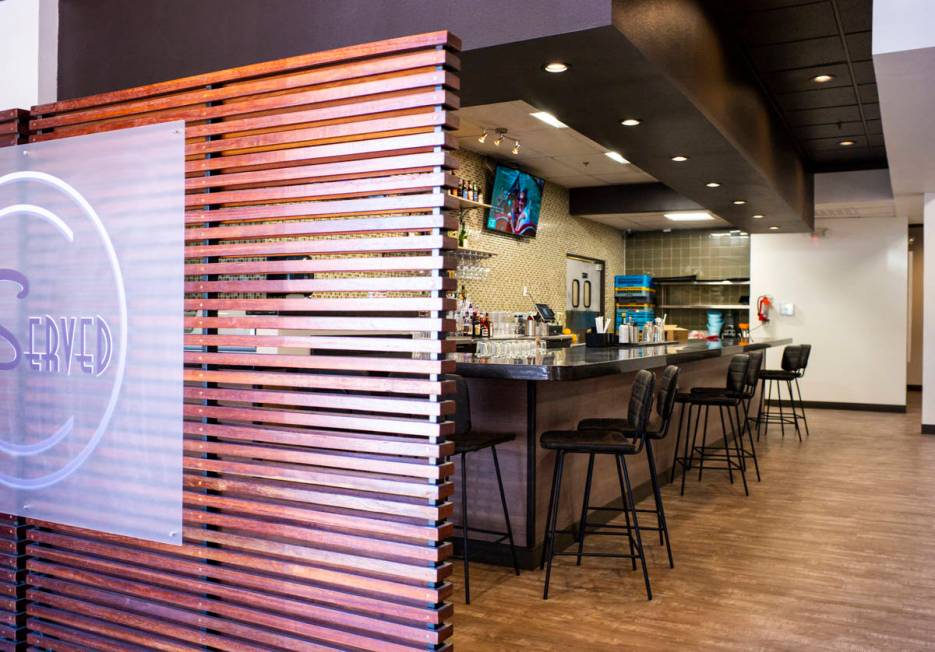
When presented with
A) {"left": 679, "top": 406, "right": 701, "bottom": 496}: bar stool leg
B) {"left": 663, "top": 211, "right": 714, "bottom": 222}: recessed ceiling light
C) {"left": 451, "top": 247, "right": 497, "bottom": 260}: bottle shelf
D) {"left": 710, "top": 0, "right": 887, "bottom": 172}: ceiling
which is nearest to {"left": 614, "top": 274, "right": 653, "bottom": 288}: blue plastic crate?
{"left": 663, "top": 211, "right": 714, "bottom": 222}: recessed ceiling light

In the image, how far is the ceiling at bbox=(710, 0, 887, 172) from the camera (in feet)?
16.4

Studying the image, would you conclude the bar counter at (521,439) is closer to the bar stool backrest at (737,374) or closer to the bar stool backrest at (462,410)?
the bar stool backrest at (462,410)

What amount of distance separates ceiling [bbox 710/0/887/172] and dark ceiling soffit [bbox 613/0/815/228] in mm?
110

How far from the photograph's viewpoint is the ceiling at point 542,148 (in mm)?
7020

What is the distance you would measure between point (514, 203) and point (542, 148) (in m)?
1.13

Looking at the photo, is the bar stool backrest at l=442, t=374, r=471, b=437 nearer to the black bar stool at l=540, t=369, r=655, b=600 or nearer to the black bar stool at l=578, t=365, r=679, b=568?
the black bar stool at l=540, t=369, r=655, b=600

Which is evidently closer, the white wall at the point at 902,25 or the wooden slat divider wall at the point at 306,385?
the wooden slat divider wall at the point at 306,385

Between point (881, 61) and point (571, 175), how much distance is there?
5.68 m

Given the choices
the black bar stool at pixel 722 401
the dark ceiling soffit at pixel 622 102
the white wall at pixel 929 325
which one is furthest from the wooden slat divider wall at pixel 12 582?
the white wall at pixel 929 325

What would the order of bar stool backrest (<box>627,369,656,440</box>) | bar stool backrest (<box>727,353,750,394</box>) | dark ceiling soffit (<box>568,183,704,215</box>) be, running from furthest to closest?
dark ceiling soffit (<box>568,183,704,215</box>), bar stool backrest (<box>727,353,750,394</box>), bar stool backrest (<box>627,369,656,440</box>)

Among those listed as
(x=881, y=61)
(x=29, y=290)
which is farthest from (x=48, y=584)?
(x=881, y=61)

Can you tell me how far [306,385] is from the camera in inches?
93.9

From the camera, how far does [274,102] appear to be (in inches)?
97.7

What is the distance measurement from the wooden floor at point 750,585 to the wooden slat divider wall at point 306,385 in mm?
1121
